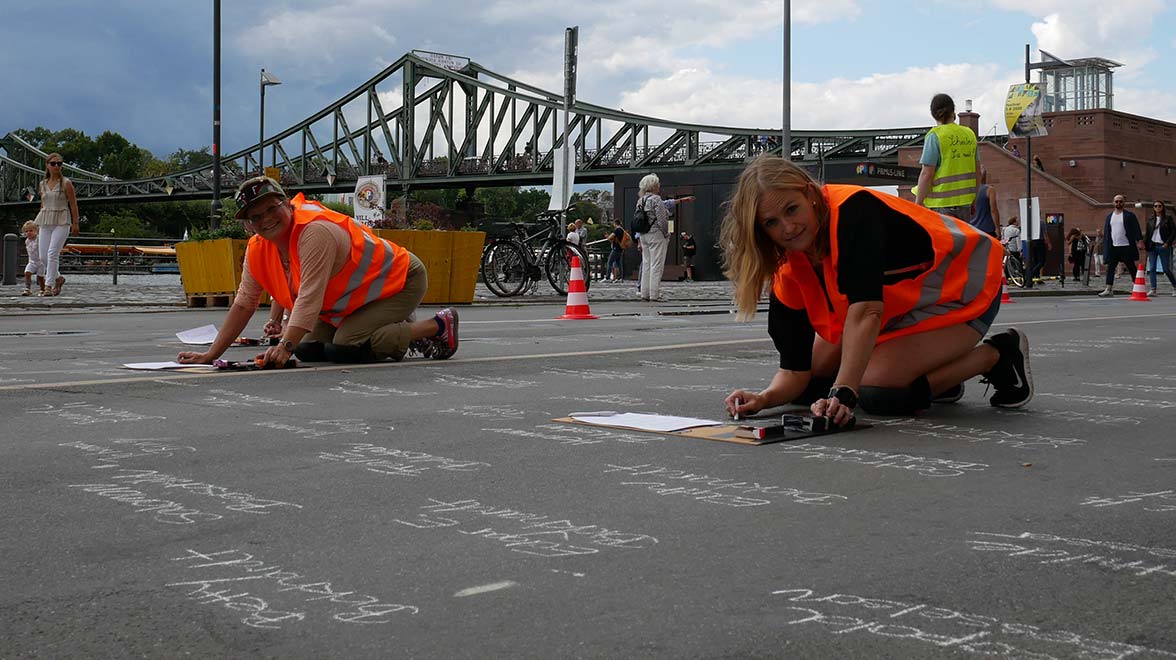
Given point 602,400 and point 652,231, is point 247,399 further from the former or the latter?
point 652,231

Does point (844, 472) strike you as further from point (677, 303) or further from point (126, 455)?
point (677, 303)

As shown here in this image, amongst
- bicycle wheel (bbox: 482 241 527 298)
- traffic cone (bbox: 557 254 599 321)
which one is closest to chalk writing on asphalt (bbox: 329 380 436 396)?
traffic cone (bbox: 557 254 599 321)

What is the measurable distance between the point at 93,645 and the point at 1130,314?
1288 centimetres

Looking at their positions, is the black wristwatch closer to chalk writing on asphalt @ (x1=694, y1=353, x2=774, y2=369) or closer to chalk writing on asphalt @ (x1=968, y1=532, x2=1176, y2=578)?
chalk writing on asphalt @ (x1=968, y1=532, x2=1176, y2=578)

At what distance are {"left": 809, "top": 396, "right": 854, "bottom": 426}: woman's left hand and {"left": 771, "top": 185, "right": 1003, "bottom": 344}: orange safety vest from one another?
0.33 meters

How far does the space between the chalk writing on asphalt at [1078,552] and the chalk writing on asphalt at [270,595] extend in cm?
122

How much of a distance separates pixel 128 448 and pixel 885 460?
2.27 m

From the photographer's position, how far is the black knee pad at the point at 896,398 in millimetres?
4684

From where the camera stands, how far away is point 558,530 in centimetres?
288

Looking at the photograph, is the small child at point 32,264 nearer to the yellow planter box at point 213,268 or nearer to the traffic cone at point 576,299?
the yellow planter box at point 213,268

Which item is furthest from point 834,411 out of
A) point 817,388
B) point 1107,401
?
point 1107,401

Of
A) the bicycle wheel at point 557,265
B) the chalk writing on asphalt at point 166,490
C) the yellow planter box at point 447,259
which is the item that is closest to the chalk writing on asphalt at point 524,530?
the chalk writing on asphalt at point 166,490

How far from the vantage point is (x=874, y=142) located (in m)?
65.6

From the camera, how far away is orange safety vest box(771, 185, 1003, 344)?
14.7ft
